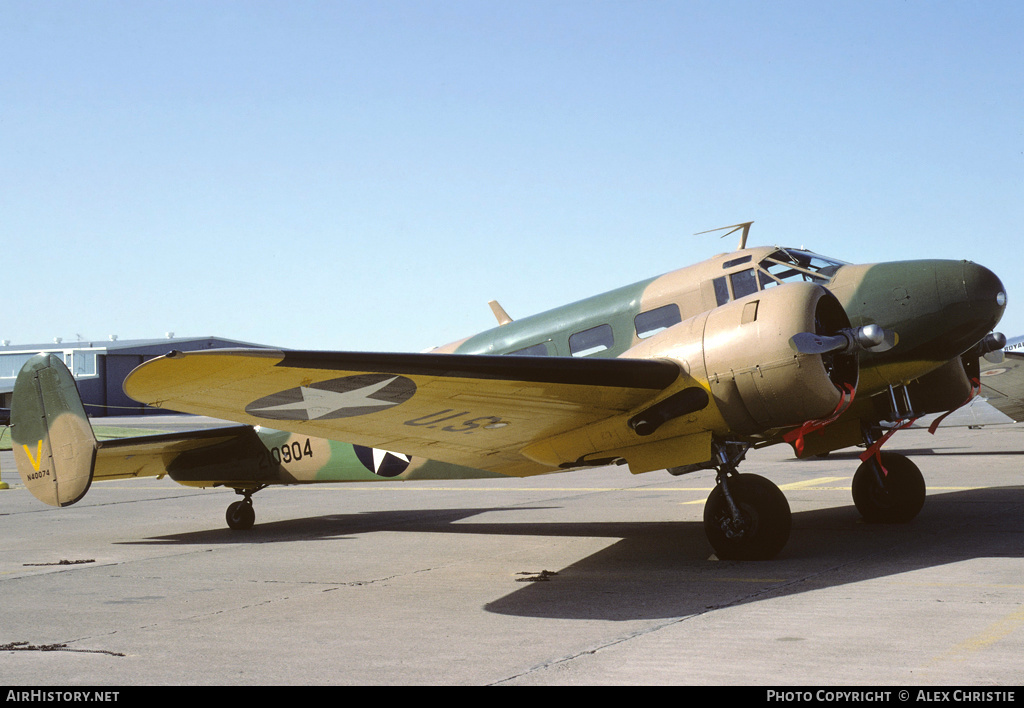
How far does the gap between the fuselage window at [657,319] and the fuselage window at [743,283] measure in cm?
63

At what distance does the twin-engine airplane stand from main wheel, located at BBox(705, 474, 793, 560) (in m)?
0.01

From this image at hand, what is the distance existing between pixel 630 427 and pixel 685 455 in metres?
0.52

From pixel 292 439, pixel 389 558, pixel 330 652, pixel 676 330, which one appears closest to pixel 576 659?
pixel 330 652

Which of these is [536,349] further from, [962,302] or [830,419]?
[962,302]

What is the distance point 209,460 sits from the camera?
38.6 ft

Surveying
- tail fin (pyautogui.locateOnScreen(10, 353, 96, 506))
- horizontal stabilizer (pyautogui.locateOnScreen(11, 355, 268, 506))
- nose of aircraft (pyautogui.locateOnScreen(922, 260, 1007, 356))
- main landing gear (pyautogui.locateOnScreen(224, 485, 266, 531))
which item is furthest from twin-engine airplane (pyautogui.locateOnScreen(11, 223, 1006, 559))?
tail fin (pyautogui.locateOnScreen(10, 353, 96, 506))

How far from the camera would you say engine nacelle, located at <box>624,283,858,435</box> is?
22.3 ft

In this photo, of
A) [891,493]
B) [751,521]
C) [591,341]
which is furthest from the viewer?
[591,341]

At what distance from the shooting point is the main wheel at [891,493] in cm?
948

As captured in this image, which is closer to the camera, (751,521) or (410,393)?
(410,393)

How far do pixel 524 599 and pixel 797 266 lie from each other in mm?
4439

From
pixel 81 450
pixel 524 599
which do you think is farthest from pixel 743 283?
pixel 81 450

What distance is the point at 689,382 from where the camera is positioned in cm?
721

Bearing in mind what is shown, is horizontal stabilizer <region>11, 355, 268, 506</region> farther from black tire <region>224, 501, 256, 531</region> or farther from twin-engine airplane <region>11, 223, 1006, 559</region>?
twin-engine airplane <region>11, 223, 1006, 559</region>
